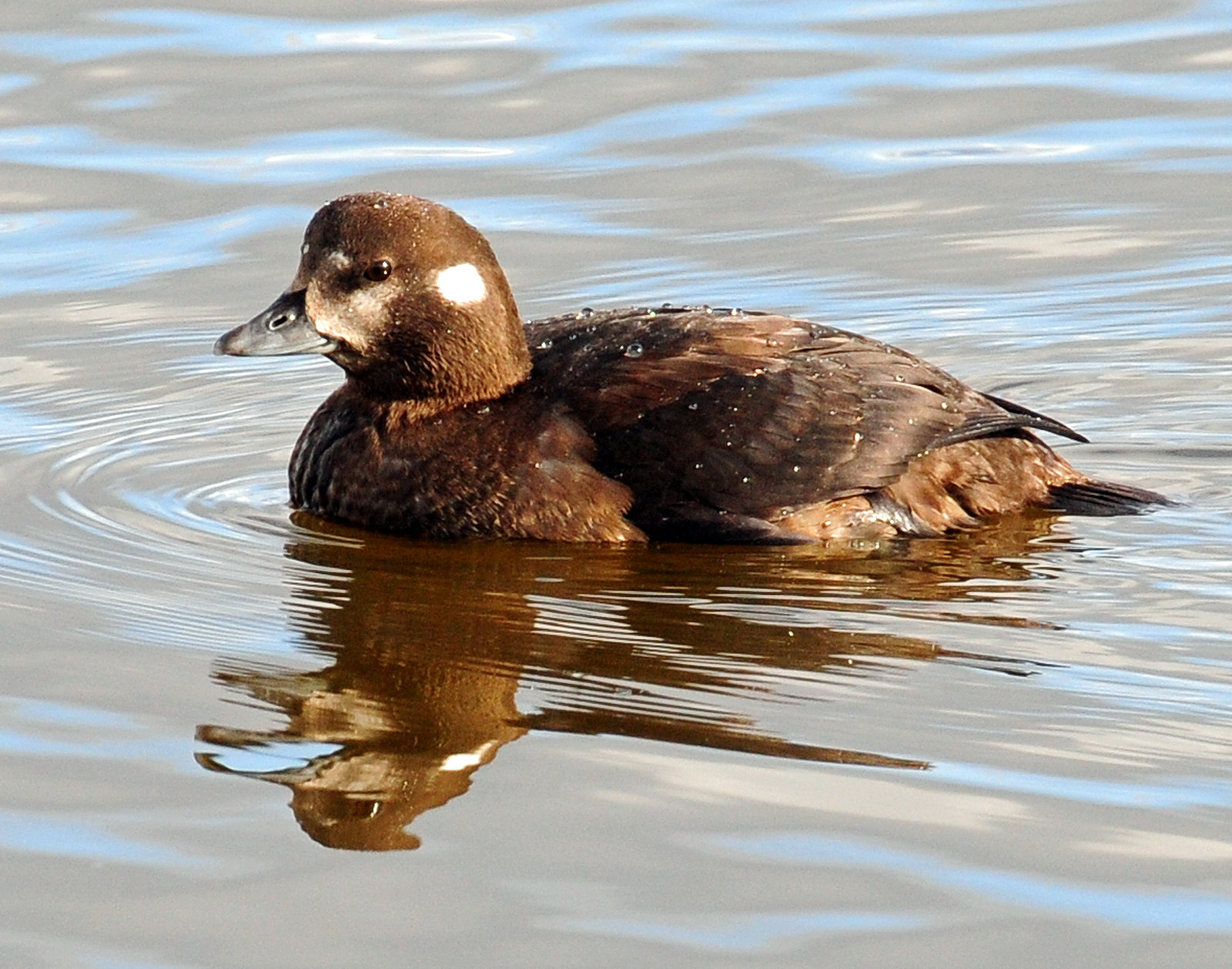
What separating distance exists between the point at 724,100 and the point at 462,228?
16.5 feet

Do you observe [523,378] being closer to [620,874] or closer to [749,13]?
[620,874]

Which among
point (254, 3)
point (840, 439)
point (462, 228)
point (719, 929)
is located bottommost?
point (719, 929)

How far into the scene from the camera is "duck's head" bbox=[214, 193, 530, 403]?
6.79m

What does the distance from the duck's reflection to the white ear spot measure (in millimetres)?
784

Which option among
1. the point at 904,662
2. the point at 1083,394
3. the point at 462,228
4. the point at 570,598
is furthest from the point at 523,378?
the point at 1083,394

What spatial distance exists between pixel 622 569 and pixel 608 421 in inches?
18.1

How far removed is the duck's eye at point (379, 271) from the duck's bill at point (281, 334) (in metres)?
0.21

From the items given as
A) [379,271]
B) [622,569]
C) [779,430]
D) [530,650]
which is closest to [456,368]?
[379,271]

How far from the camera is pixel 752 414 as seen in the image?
650 centimetres

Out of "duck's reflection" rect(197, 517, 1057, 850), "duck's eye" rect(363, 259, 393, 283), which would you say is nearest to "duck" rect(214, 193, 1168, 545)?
"duck's eye" rect(363, 259, 393, 283)

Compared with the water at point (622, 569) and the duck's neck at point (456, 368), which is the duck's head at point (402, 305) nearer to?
the duck's neck at point (456, 368)

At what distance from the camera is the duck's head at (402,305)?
22.3ft

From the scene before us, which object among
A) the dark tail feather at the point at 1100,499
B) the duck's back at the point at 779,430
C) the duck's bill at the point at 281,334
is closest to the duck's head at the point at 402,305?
the duck's bill at the point at 281,334

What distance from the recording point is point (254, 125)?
11.5 m
